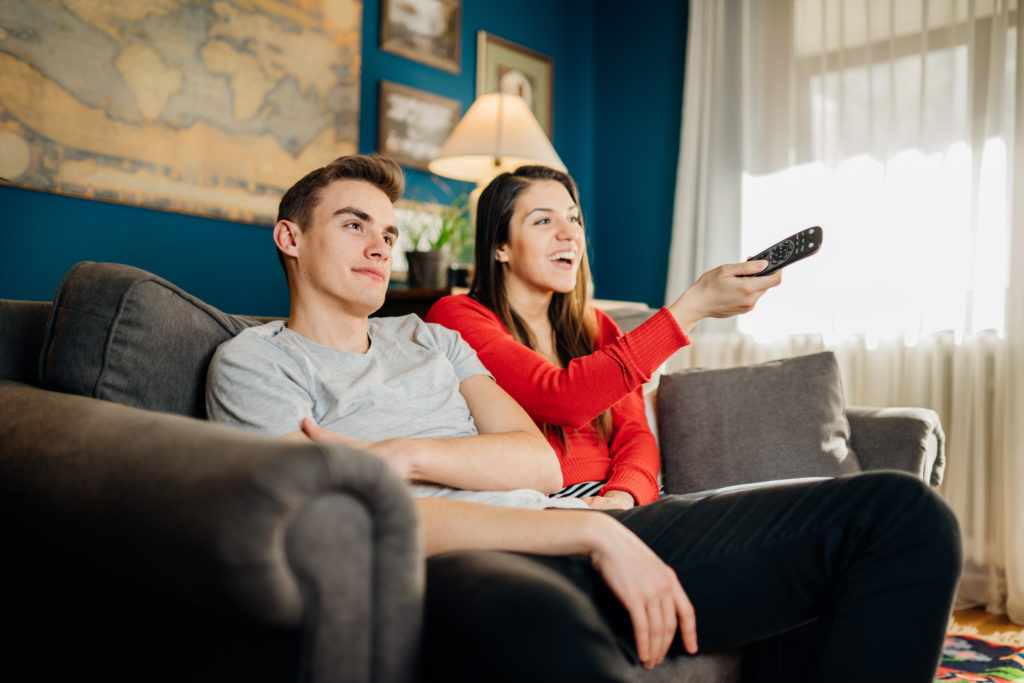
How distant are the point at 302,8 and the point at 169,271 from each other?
1084mm

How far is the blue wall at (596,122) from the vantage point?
2.67 metres

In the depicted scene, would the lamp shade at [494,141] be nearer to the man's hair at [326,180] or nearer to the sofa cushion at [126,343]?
the man's hair at [326,180]

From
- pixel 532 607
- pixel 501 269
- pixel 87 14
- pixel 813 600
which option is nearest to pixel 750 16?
pixel 501 269

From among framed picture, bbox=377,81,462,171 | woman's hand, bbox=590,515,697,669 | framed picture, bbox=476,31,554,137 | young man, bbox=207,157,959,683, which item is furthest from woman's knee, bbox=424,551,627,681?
framed picture, bbox=476,31,554,137

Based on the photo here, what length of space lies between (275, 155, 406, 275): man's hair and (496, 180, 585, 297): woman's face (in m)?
0.37

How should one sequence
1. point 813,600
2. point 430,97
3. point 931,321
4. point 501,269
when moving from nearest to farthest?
point 813,600
point 501,269
point 931,321
point 430,97

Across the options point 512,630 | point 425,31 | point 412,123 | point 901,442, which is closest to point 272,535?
point 512,630

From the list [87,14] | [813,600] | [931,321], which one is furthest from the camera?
[931,321]

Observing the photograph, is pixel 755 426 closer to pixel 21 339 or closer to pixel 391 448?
pixel 391 448

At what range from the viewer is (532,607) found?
0.67 m

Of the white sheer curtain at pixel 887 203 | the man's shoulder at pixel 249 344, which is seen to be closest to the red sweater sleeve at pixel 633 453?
the man's shoulder at pixel 249 344

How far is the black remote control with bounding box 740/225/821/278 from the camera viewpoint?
127 cm

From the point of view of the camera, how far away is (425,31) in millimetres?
3166

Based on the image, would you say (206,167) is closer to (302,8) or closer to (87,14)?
(87,14)
